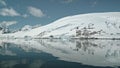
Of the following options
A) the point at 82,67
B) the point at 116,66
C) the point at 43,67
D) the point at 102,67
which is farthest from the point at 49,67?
the point at 116,66

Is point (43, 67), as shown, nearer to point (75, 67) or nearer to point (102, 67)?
point (75, 67)

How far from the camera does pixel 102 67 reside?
122ft

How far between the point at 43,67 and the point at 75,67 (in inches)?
228

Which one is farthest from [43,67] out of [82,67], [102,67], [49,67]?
[102,67]

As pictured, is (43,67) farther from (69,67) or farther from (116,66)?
(116,66)

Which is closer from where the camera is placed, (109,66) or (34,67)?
(34,67)

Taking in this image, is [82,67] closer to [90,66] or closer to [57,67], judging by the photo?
[90,66]

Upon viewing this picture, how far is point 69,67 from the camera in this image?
36.7 meters

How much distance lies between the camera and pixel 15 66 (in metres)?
36.8

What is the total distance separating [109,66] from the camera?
38125 millimetres

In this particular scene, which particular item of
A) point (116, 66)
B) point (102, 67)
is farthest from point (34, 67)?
point (116, 66)

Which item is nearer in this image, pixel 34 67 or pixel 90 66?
pixel 34 67

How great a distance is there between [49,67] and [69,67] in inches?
143

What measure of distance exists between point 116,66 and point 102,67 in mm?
2732
